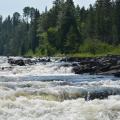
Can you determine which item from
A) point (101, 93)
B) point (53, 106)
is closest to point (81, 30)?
point (101, 93)

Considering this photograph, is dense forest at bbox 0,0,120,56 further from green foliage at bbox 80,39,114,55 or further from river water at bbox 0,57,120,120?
river water at bbox 0,57,120,120

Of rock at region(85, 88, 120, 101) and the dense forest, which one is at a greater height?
the dense forest

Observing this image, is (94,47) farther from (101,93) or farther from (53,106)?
(53,106)

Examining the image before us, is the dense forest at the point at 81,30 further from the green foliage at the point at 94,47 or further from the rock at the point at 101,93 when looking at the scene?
the rock at the point at 101,93

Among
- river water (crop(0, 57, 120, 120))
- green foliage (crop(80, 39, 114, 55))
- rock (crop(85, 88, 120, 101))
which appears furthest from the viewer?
green foliage (crop(80, 39, 114, 55))

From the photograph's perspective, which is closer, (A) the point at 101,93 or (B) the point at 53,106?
(B) the point at 53,106

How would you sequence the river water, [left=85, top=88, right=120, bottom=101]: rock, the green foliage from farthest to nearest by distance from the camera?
the green foliage, [left=85, top=88, right=120, bottom=101]: rock, the river water

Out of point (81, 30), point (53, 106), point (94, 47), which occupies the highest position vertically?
point (81, 30)

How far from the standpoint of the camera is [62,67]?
5550 centimetres

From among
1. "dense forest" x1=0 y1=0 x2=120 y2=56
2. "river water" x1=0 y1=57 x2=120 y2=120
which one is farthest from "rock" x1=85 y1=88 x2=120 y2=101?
"dense forest" x1=0 y1=0 x2=120 y2=56

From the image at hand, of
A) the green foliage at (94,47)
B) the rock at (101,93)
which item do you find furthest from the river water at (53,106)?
the green foliage at (94,47)

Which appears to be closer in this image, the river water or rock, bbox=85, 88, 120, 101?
the river water

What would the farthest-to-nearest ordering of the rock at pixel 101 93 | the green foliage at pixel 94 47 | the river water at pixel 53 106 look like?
1. the green foliage at pixel 94 47
2. the rock at pixel 101 93
3. the river water at pixel 53 106

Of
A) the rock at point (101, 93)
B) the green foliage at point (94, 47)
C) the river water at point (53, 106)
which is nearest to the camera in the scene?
the river water at point (53, 106)
